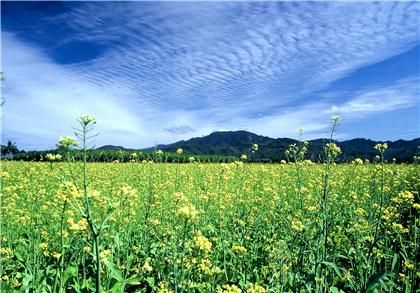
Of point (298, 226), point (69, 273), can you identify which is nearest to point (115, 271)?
point (69, 273)

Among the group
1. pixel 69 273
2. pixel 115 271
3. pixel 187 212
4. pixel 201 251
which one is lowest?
pixel 69 273

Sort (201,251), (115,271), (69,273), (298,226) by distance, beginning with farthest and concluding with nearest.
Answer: (298,226)
(69,273)
(201,251)
(115,271)

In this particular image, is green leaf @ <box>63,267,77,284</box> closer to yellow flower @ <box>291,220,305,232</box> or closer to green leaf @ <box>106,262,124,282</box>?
green leaf @ <box>106,262,124,282</box>

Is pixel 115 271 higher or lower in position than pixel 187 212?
lower

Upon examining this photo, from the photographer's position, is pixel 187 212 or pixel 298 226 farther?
pixel 298 226

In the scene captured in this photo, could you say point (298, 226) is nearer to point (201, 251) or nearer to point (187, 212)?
point (201, 251)

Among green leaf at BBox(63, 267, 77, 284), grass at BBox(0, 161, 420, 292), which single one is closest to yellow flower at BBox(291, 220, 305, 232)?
grass at BBox(0, 161, 420, 292)

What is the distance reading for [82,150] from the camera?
2555mm

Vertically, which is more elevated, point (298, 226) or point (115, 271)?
point (298, 226)

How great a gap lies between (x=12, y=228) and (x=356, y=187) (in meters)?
8.78

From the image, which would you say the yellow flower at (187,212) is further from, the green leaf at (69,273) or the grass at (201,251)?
the green leaf at (69,273)

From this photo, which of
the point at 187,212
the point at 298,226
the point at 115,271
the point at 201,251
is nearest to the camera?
the point at 187,212

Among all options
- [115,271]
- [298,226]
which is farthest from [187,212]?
[298,226]

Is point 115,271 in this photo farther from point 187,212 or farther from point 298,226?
point 298,226
